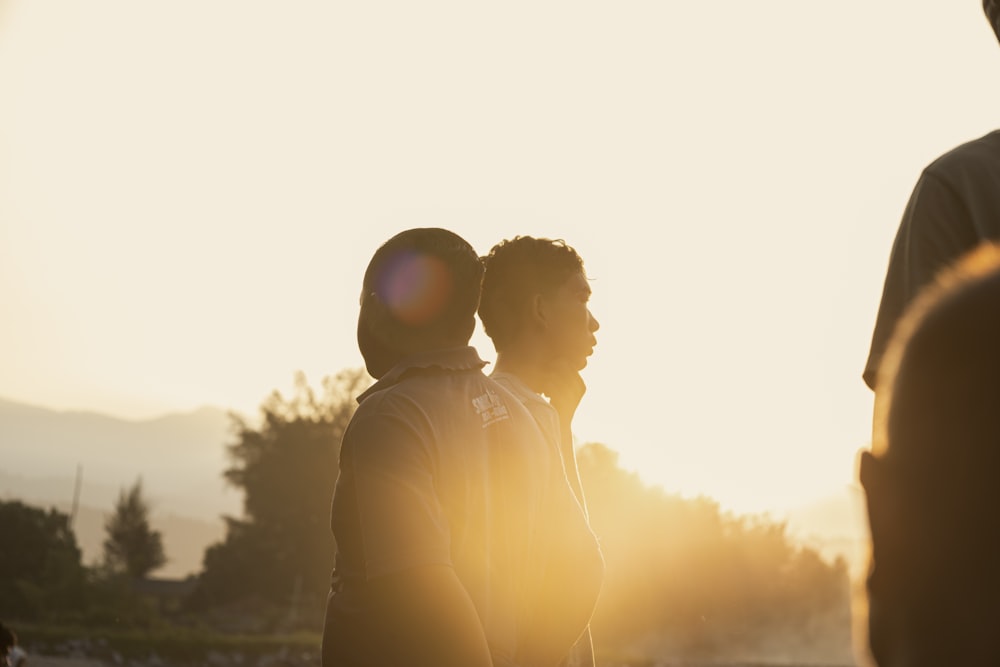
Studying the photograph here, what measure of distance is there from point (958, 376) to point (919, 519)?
0.38 feet

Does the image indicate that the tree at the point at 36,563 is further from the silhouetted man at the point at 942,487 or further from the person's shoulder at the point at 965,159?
the silhouetted man at the point at 942,487

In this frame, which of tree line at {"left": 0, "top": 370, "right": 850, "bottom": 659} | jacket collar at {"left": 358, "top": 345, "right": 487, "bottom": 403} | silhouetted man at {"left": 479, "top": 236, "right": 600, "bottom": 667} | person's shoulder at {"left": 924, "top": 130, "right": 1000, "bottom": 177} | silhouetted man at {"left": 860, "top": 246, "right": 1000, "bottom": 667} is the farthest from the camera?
tree line at {"left": 0, "top": 370, "right": 850, "bottom": 659}

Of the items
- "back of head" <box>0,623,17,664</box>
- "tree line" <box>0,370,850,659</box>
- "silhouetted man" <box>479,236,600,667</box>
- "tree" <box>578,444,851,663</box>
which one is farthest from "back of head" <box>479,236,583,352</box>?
"tree" <box>578,444,851,663</box>

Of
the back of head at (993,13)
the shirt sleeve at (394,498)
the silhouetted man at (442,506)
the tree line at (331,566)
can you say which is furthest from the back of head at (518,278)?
the tree line at (331,566)

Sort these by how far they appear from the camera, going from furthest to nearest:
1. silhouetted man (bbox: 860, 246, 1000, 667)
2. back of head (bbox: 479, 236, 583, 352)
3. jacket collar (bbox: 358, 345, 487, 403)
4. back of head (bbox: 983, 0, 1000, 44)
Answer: back of head (bbox: 479, 236, 583, 352), jacket collar (bbox: 358, 345, 487, 403), back of head (bbox: 983, 0, 1000, 44), silhouetted man (bbox: 860, 246, 1000, 667)

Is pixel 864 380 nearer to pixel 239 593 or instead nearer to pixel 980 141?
pixel 980 141

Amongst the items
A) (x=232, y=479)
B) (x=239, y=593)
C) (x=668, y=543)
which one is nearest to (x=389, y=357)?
(x=239, y=593)

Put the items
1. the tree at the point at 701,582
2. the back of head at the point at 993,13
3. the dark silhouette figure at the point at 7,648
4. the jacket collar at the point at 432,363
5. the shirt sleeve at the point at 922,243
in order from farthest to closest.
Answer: the tree at the point at 701,582 → the dark silhouette figure at the point at 7,648 → the jacket collar at the point at 432,363 → the back of head at the point at 993,13 → the shirt sleeve at the point at 922,243

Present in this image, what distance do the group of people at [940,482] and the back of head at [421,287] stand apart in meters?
2.56

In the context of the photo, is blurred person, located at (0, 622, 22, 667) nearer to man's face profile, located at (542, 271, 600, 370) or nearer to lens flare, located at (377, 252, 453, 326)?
man's face profile, located at (542, 271, 600, 370)

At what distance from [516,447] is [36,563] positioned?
59.0m

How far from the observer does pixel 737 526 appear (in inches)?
3002

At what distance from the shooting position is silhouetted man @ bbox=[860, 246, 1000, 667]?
0.91 m

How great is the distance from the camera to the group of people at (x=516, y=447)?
0.97 m
